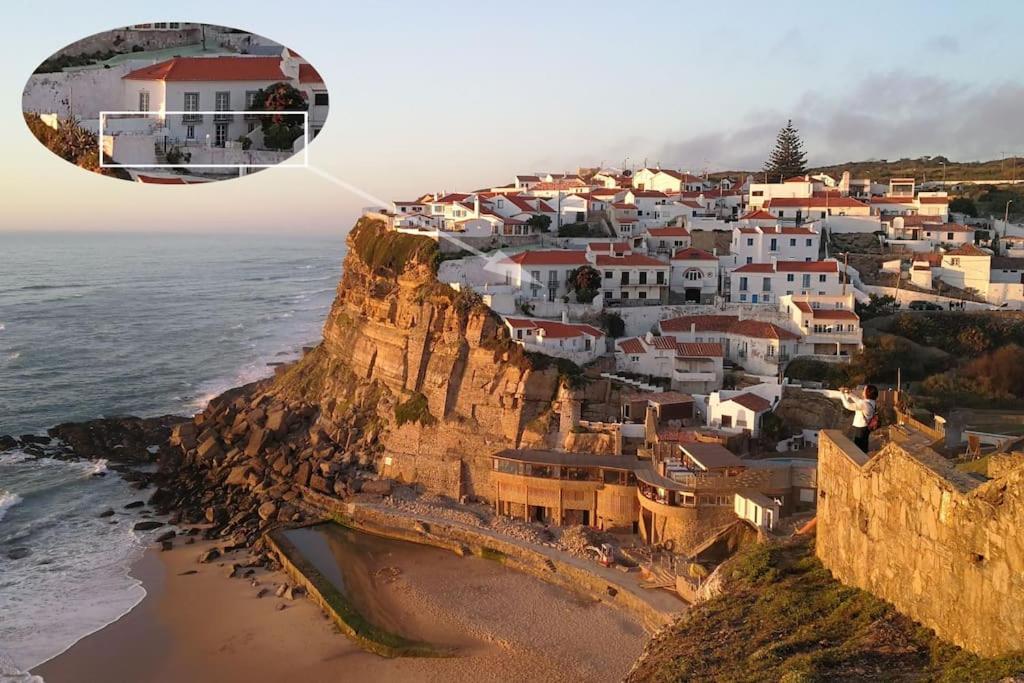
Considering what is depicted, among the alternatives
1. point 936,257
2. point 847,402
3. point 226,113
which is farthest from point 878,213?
point 226,113

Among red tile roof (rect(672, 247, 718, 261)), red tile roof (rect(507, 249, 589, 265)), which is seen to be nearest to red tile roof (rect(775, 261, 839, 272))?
red tile roof (rect(672, 247, 718, 261))

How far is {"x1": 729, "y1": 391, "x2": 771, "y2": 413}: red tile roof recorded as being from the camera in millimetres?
22712

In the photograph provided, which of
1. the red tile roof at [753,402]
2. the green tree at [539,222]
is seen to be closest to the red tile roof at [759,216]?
the green tree at [539,222]

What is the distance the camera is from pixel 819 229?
36.6 m

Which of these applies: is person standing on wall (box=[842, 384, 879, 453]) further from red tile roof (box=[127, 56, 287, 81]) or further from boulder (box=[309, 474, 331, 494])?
boulder (box=[309, 474, 331, 494])

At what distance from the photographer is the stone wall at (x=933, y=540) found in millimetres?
6156

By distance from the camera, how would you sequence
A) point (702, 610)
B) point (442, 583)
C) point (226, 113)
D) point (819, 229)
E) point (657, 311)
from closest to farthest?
point (226, 113) < point (702, 610) < point (442, 583) < point (657, 311) < point (819, 229)

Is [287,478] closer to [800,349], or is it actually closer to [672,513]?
[672,513]

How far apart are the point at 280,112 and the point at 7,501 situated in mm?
24265

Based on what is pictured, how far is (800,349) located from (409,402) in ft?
40.3

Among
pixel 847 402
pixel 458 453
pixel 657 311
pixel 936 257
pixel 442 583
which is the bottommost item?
pixel 442 583

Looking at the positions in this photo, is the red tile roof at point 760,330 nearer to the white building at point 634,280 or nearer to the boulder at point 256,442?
the white building at point 634,280

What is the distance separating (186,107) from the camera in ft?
15.0

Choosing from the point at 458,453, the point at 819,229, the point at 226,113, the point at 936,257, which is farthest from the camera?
the point at 819,229
